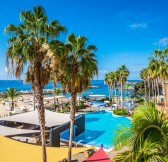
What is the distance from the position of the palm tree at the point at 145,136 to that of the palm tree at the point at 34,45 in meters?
8.04

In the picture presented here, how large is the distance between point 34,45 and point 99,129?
25452mm

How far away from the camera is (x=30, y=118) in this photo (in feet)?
90.9

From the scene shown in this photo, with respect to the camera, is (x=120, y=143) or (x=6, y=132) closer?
(x=120, y=143)

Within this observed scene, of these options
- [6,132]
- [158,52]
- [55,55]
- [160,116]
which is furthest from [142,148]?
[158,52]

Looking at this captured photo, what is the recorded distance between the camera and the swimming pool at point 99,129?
2838 cm

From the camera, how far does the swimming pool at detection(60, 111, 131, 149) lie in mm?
28375

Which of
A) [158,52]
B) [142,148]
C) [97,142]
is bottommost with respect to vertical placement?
[97,142]

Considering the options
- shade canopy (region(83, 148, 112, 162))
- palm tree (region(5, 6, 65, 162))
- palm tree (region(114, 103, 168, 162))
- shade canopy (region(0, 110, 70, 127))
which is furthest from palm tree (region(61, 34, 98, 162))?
palm tree (region(114, 103, 168, 162))

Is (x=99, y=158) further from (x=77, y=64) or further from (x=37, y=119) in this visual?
(x=37, y=119)

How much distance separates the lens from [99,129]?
3544cm

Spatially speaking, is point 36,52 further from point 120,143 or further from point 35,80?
point 120,143

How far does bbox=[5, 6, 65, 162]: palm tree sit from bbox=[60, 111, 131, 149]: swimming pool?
10.9 m

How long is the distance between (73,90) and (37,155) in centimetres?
527

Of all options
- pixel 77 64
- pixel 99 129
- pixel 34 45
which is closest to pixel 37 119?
pixel 99 129
